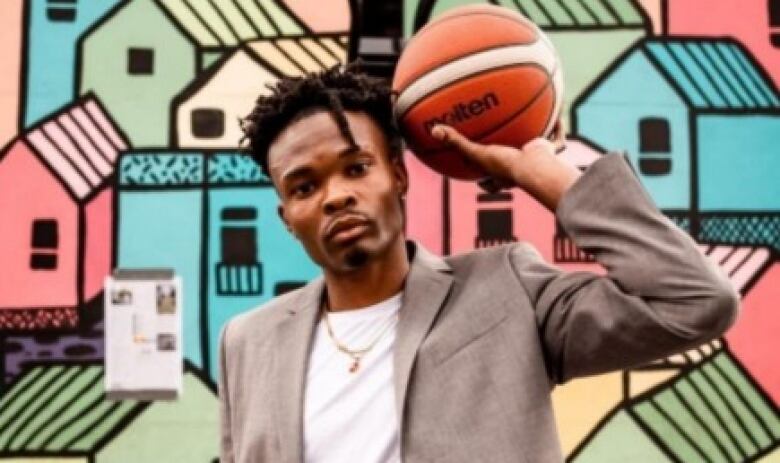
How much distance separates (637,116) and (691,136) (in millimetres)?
219

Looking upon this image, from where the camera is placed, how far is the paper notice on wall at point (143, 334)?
3.84 metres

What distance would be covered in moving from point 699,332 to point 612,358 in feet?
0.43

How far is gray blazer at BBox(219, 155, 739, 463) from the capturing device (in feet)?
4.86

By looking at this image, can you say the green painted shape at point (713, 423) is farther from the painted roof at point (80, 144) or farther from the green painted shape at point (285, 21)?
the painted roof at point (80, 144)

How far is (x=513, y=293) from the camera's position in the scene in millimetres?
1624

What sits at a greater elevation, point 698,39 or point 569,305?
point 698,39

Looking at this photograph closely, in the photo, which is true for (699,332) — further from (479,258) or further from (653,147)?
(653,147)

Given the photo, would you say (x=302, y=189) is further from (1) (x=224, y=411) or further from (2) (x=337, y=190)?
(1) (x=224, y=411)

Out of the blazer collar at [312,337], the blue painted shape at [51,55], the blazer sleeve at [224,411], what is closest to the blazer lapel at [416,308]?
the blazer collar at [312,337]

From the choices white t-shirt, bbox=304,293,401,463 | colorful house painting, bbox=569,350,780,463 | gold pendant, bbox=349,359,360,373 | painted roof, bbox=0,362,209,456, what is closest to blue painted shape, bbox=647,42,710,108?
colorful house painting, bbox=569,350,780,463

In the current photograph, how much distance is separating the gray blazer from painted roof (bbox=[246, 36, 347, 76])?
2492 millimetres

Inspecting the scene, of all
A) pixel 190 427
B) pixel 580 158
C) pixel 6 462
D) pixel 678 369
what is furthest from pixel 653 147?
pixel 6 462

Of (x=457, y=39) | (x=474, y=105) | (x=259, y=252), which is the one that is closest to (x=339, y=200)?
(x=474, y=105)

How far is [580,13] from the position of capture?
13.6 feet
